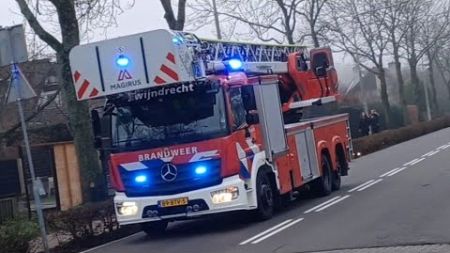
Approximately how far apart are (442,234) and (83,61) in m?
Answer: 6.49

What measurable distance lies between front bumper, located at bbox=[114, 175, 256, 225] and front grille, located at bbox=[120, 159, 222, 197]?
9 cm

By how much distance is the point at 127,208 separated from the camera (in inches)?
594

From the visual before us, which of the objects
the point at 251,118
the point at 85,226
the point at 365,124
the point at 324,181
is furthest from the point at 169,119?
the point at 365,124

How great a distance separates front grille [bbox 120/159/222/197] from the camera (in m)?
14.7

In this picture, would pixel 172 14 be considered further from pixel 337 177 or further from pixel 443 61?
pixel 443 61

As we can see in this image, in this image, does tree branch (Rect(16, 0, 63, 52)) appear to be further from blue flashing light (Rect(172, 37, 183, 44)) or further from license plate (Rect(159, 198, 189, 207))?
license plate (Rect(159, 198, 189, 207))

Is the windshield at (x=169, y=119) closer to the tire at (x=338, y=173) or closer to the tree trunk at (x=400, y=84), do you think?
the tire at (x=338, y=173)

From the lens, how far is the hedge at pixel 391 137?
41.2 metres

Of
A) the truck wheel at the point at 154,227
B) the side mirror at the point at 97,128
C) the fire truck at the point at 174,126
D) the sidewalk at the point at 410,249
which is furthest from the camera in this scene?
the truck wheel at the point at 154,227

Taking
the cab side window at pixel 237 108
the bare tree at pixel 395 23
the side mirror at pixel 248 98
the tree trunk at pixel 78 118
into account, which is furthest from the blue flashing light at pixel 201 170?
the bare tree at pixel 395 23

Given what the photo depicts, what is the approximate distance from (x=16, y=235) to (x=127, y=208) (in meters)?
1.90

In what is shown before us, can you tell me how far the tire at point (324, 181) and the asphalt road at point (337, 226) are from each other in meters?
0.29

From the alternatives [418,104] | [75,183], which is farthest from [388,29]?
[75,183]

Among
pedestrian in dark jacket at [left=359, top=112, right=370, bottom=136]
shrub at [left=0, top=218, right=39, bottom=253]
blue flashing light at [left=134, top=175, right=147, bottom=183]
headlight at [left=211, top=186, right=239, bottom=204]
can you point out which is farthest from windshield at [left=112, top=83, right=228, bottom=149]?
pedestrian in dark jacket at [left=359, top=112, right=370, bottom=136]
